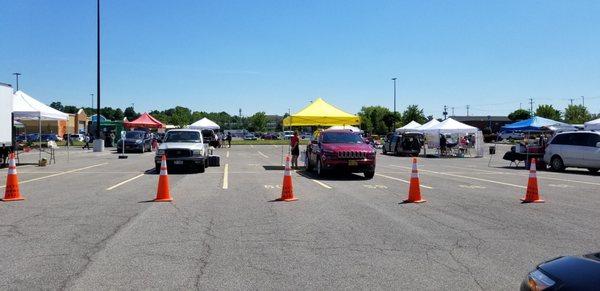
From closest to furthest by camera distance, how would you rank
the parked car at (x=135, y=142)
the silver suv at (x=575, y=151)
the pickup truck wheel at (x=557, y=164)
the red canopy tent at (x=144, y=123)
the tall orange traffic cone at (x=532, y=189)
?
the tall orange traffic cone at (x=532, y=189), the silver suv at (x=575, y=151), the pickup truck wheel at (x=557, y=164), the parked car at (x=135, y=142), the red canopy tent at (x=144, y=123)

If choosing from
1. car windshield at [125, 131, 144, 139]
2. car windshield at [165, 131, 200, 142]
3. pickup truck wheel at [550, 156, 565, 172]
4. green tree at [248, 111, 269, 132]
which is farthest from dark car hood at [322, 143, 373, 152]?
green tree at [248, 111, 269, 132]

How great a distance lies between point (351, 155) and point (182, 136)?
300 inches

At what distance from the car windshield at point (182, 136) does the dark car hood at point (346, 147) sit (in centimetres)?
600

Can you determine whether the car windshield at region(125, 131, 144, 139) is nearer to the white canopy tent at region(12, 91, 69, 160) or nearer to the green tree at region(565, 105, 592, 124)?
the white canopy tent at region(12, 91, 69, 160)

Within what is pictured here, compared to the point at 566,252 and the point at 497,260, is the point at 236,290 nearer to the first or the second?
the point at 497,260

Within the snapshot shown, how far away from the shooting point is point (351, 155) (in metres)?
17.6

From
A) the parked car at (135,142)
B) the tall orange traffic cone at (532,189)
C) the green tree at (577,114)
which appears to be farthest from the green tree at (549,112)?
the tall orange traffic cone at (532,189)

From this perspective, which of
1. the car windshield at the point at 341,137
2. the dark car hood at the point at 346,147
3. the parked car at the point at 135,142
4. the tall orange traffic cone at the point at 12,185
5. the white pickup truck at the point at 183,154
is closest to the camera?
the tall orange traffic cone at the point at 12,185

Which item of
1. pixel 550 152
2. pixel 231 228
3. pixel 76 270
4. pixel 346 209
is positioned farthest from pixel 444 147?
pixel 76 270

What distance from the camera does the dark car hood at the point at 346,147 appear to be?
17869 millimetres

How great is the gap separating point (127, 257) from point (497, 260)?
441cm

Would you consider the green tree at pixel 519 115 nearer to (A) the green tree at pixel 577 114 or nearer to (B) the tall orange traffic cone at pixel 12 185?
(A) the green tree at pixel 577 114

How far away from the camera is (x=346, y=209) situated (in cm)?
1052

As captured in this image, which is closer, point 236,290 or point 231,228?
point 236,290
